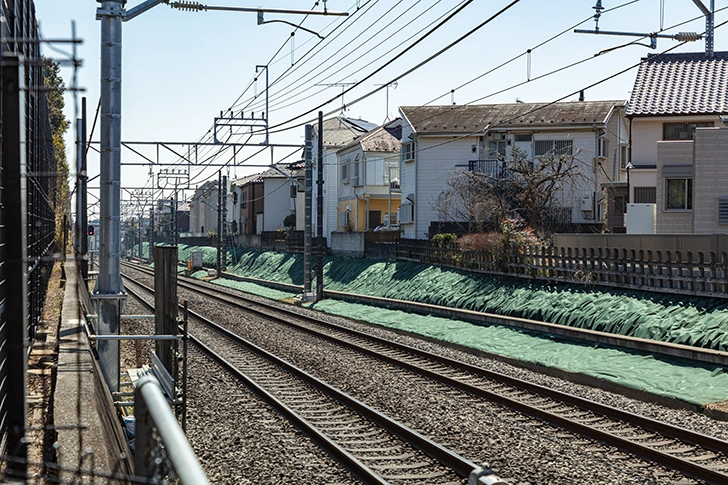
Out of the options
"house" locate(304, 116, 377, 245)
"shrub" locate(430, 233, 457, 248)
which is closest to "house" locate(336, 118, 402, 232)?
"house" locate(304, 116, 377, 245)

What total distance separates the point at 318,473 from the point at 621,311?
33.3 ft

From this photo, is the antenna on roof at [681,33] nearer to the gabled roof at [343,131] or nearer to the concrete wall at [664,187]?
the concrete wall at [664,187]

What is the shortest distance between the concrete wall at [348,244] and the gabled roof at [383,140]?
7016 millimetres

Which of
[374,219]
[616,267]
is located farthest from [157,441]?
[374,219]

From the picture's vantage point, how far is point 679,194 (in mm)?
26000

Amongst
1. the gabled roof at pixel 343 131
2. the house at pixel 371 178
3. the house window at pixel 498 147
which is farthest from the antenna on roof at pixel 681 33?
the gabled roof at pixel 343 131

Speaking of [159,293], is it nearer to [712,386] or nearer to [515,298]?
[712,386]

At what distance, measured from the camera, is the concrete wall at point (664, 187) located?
2578 centimetres

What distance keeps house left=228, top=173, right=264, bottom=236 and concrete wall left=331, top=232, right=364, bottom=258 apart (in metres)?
29.0

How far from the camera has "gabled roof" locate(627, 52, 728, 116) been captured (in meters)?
29.2

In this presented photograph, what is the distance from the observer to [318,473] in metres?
8.54

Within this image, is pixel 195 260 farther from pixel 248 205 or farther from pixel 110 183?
pixel 110 183

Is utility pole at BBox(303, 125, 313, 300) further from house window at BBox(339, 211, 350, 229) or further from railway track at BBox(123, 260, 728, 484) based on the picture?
house window at BBox(339, 211, 350, 229)

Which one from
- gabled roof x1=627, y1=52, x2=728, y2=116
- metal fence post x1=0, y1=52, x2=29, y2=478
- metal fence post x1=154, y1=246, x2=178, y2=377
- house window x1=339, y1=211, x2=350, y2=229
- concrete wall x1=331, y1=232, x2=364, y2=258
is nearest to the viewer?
metal fence post x1=0, y1=52, x2=29, y2=478
